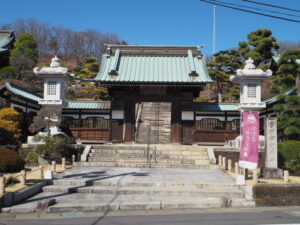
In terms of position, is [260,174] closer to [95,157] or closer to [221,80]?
[95,157]

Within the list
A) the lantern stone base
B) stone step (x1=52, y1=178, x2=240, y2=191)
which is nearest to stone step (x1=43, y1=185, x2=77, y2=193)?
stone step (x1=52, y1=178, x2=240, y2=191)

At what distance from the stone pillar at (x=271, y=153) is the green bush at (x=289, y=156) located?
207cm

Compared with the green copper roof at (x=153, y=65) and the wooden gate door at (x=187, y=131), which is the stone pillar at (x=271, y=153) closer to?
the green copper roof at (x=153, y=65)

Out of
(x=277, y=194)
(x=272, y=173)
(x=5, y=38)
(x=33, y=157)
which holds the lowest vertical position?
(x=277, y=194)

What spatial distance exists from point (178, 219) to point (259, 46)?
110 feet

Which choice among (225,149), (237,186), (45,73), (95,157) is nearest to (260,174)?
(237,186)

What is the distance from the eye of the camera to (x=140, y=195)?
971cm

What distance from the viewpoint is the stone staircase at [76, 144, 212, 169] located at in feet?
49.4

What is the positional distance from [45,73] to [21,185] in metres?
10.6

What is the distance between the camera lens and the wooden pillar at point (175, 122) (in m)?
20.3

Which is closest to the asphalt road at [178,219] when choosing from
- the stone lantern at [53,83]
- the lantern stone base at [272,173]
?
the lantern stone base at [272,173]

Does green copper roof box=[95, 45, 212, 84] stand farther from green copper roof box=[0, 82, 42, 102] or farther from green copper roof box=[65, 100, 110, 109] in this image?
green copper roof box=[0, 82, 42, 102]

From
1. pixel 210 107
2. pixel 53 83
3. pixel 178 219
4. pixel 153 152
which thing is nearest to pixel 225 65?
pixel 210 107

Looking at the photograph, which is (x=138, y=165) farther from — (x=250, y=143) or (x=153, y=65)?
(x=153, y=65)
